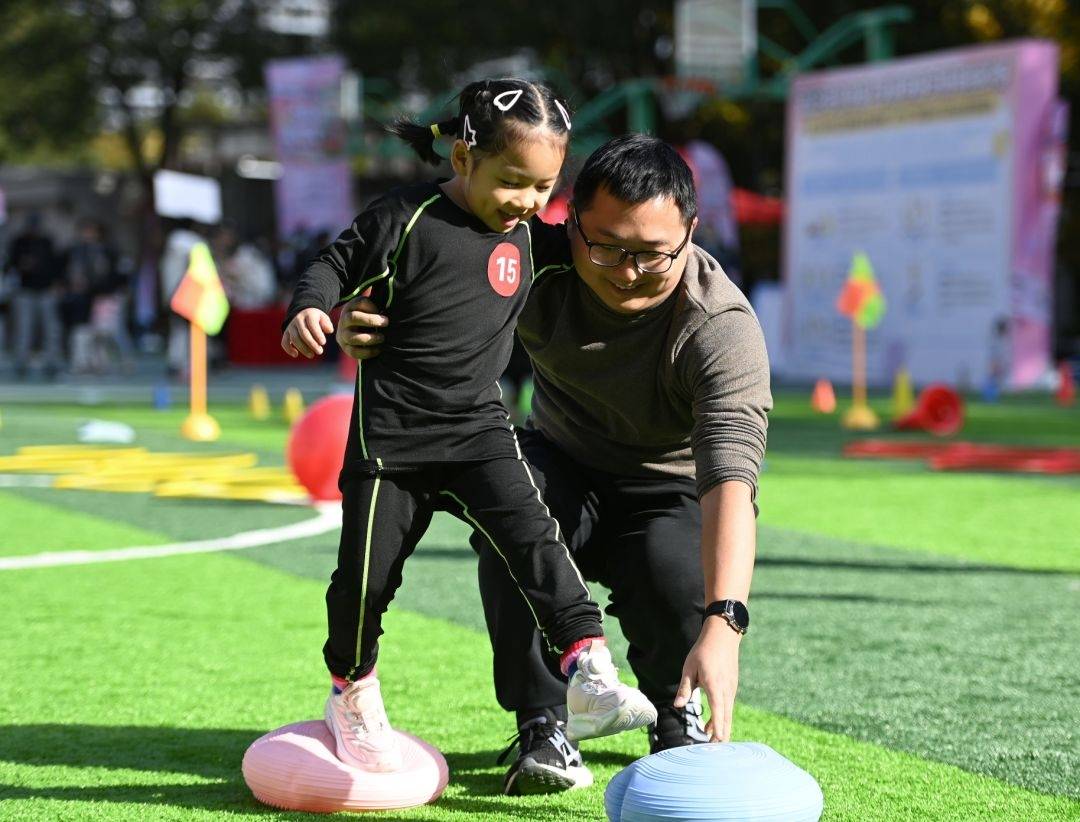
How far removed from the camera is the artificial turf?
3.86 metres

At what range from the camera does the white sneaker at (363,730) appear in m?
3.78

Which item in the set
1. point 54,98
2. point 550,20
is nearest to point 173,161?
point 54,98

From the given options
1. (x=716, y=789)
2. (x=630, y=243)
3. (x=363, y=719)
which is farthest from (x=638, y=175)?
(x=363, y=719)

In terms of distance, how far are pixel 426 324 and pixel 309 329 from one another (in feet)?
1.29

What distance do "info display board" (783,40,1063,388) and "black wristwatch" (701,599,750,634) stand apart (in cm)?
1844

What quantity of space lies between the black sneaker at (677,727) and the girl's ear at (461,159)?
146 centimetres

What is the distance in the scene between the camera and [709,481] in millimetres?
3387

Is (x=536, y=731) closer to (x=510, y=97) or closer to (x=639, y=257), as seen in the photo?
(x=639, y=257)

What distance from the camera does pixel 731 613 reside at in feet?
10.5

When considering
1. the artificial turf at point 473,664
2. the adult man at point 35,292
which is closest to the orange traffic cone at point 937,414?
the artificial turf at point 473,664

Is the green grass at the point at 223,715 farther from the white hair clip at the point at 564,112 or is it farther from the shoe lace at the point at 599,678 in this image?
the white hair clip at the point at 564,112

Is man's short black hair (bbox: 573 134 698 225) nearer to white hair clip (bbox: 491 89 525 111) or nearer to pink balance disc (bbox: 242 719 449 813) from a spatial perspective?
white hair clip (bbox: 491 89 525 111)

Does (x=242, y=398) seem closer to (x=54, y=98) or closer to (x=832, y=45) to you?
(x=832, y=45)

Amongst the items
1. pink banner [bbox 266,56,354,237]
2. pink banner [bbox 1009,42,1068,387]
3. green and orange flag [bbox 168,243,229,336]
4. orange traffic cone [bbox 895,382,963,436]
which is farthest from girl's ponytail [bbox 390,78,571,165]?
pink banner [bbox 266,56,354,237]
